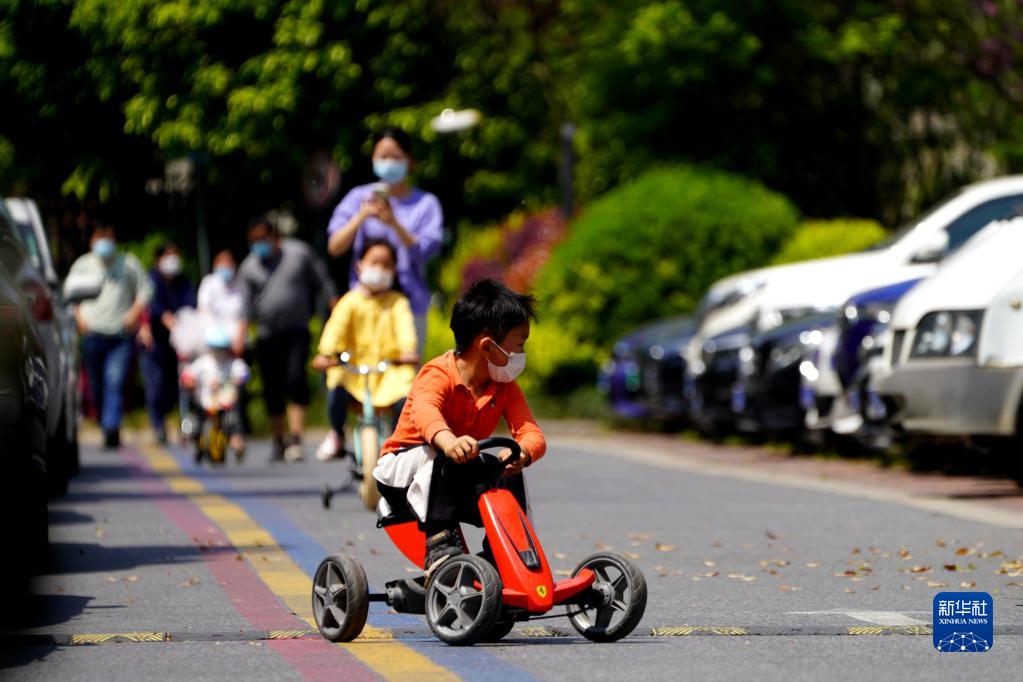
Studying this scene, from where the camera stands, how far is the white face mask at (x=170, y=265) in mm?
19938

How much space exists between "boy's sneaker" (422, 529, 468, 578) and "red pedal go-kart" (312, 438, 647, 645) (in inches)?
3.5

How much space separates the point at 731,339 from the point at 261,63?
404 cm

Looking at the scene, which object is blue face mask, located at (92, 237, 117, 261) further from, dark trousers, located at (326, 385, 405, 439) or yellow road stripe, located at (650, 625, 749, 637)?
yellow road stripe, located at (650, 625, 749, 637)

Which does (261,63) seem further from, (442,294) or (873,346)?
(442,294)

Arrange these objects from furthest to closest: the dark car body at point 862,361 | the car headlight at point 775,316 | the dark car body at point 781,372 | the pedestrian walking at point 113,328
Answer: the pedestrian walking at point 113,328, the car headlight at point 775,316, the dark car body at point 781,372, the dark car body at point 862,361

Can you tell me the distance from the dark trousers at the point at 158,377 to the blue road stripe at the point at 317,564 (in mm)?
3524

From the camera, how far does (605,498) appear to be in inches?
529

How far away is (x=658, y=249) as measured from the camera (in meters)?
23.2

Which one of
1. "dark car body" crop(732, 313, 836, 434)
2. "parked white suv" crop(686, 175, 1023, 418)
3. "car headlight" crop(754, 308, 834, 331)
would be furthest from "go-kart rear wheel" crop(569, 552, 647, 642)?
"car headlight" crop(754, 308, 834, 331)

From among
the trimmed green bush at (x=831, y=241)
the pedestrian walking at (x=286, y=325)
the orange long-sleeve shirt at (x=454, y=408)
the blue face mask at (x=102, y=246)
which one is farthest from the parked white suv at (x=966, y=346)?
the trimmed green bush at (x=831, y=241)

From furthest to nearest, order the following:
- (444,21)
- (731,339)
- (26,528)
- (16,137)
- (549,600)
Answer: (444,21), (731,339), (16,137), (26,528), (549,600)

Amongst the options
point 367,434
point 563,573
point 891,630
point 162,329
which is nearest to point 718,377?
point 162,329

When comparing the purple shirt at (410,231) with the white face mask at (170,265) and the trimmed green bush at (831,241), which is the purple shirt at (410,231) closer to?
the white face mask at (170,265)

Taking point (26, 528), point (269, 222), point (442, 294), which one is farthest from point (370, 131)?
point (26, 528)
